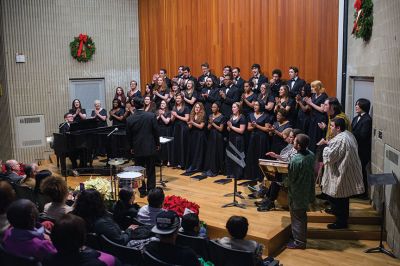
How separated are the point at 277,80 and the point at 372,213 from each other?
320 centimetres

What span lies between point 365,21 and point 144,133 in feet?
12.4

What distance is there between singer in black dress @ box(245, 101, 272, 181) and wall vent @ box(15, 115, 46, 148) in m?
5.51

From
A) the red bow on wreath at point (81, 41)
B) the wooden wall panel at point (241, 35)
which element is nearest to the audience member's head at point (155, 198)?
the wooden wall panel at point (241, 35)

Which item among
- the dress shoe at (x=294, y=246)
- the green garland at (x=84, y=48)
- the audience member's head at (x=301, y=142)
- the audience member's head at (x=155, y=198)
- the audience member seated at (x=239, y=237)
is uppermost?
the green garland at (x=84, y=48)

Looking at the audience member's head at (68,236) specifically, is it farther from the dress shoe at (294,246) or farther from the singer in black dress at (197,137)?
the singer in black dress at (197,137)

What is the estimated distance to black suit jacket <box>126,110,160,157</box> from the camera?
7383 millimetres

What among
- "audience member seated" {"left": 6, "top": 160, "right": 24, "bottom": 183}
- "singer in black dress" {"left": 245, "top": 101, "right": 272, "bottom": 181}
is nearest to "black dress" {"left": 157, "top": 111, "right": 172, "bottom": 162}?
"singer in black dress" {"left": 245, "top": 101, "right": 272, "bottom": 181}

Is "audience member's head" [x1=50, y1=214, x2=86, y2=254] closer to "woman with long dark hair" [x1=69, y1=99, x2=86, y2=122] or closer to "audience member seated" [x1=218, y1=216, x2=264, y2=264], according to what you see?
"audience member seated" [x1=218, y1=216, x2=264, y2=264]

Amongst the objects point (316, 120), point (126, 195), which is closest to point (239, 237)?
point (126, 195)

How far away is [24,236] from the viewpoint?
3.52 meters

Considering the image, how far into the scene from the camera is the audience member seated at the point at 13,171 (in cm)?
634

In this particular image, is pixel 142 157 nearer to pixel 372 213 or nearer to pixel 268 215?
pixel 268 215

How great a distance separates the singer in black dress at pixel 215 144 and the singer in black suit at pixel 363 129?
8.13 feet

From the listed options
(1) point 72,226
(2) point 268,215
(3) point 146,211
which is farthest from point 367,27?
(1) point 72,226
